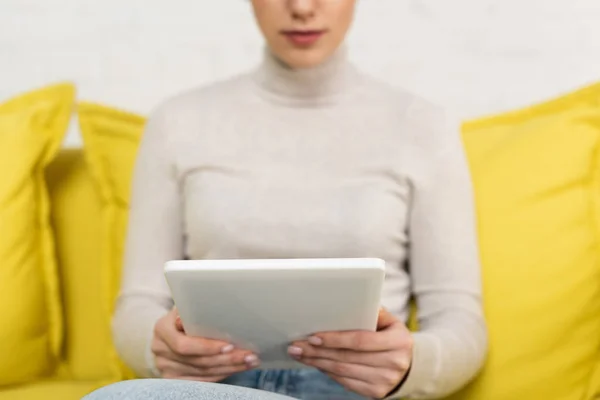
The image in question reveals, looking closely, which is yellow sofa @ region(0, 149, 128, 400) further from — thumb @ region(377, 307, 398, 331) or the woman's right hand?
thumb @ region(377, 307, 398, 331)

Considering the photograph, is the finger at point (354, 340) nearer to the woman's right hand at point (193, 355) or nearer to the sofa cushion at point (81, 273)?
the woman's right hand at point (193, 355)

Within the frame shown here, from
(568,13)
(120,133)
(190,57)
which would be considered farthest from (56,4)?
(568,13)

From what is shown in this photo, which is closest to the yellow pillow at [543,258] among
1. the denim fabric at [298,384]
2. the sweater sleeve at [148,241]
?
the denim fabric at [298,384]

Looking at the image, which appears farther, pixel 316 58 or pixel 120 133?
pixel 120 133

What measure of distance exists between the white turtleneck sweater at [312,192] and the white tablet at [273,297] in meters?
0.19

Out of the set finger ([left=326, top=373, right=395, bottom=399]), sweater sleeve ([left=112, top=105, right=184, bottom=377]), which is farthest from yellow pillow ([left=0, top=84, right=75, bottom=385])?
finger ([left=326, top=373, right=395, bottom=399])

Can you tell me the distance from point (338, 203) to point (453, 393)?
283 mm

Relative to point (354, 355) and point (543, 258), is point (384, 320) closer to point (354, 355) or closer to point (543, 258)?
point (354, 355)

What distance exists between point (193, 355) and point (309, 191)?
0.28 metres

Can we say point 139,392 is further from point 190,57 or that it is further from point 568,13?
point 568,13

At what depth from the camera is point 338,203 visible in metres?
0.88

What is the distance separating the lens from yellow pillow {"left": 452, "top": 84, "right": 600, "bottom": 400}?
2.78 feet

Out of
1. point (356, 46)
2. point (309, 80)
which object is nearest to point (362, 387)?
point (309, 80)

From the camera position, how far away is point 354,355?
0.69 meters
